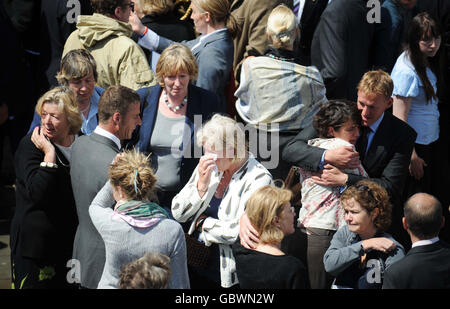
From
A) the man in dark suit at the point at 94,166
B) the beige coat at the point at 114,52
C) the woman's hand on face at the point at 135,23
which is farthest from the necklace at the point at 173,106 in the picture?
the woman's hand on face at the point at 135,23

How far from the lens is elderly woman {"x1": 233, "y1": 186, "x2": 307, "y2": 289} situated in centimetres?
447

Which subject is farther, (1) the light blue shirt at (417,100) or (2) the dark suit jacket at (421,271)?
(1) the light blue shirt at (417,100)

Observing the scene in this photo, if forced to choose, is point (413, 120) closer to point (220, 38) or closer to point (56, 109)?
point (220, 38)

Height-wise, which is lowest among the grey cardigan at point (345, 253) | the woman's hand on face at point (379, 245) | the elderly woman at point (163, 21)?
the grey cardigan at point (345, 253)

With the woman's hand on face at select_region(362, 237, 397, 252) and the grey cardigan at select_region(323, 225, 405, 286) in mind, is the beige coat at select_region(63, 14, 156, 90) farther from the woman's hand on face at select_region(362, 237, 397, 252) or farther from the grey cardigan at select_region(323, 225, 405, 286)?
the woman's hand on face at select_region(362, 237, 397, 252)

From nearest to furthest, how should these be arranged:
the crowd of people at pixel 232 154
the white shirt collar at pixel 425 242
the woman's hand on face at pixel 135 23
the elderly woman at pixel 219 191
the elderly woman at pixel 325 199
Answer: the crowd of people at pixel 232 154
the white shirt collar at pixel 425 242
the elderly woman at pixel 219 191
the elderly woman at pixel 325 199
the woman's hand on face at pixel 135 23

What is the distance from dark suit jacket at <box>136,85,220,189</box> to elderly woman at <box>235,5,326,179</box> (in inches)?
13.3

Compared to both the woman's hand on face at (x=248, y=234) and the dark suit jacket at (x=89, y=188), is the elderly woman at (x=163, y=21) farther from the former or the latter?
the woman's hand on face at (x=248, y=234)

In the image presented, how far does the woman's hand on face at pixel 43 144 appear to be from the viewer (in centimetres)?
526

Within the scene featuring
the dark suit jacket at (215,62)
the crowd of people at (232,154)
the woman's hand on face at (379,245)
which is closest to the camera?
the crowd of people at (232,154)

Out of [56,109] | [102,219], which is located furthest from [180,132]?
[102,219]

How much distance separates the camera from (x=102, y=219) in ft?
15.5

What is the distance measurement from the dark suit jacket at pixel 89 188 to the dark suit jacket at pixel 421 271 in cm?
174
